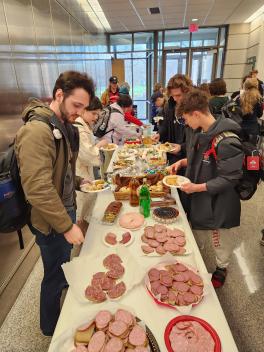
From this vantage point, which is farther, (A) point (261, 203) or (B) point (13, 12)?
(A) point (261, 203)

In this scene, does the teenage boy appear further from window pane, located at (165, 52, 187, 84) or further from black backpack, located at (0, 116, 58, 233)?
window pane, located at (165, 52, 187, 84)

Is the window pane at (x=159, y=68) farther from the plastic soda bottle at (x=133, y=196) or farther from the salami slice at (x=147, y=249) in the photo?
the salami slice at (x=147, y=249)

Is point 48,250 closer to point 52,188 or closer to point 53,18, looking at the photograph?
point 52,188

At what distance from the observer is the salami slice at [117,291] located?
100 cm

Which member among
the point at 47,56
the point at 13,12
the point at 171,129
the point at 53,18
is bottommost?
the point at 171,129

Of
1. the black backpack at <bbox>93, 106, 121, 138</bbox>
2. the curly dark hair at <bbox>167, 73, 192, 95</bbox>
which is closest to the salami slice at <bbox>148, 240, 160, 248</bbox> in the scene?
the curly dark hair at <bbox>167, 73, 192, 95</bbox>

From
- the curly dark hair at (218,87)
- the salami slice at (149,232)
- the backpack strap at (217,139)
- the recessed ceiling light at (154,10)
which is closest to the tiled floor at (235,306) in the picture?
the salami slice at (149,232)

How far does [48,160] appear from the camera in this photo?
3.58ft

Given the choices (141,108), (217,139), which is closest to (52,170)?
(217,139)

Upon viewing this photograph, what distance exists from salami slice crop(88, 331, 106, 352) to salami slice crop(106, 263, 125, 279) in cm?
28

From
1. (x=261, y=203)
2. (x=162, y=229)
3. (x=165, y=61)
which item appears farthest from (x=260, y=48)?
(x=162, y=229)

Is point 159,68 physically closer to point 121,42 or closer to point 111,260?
point 121,42

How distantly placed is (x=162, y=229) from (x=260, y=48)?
7.01 meters

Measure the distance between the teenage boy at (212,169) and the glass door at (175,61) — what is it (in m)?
7.70
